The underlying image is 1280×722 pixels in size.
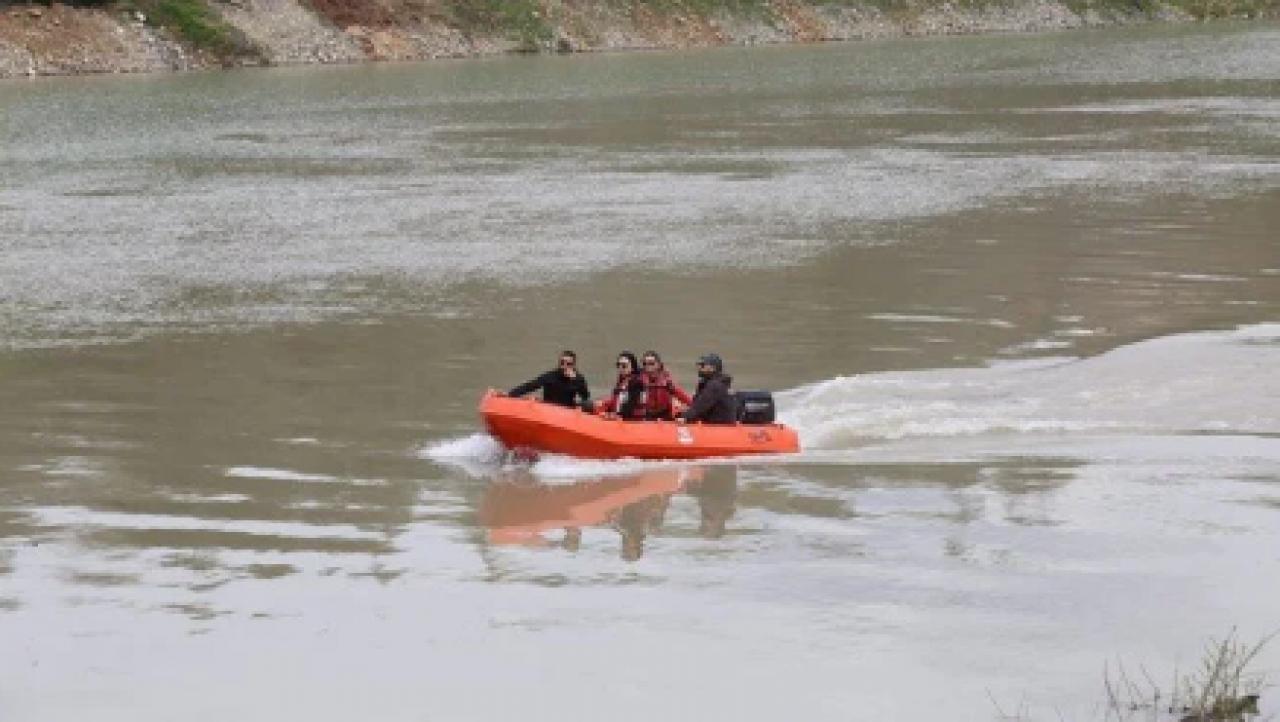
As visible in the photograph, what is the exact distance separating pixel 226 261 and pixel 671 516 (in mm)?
19756

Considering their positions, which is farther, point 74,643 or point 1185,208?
point 1185,208

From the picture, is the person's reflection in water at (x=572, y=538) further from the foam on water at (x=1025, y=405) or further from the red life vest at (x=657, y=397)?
the red life vest at (x=657, y=397)

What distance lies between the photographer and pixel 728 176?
49.4 meters

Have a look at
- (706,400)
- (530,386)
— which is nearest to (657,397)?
(706,400)

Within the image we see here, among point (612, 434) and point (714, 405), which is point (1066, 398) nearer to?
point (714, 405)

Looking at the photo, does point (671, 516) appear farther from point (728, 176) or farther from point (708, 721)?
point (728, 176)

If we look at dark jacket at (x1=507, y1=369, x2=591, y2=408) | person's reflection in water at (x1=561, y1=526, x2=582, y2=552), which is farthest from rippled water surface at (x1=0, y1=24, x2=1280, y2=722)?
dark jacket at (x1=507, y1=369, x2=591, y2=408)

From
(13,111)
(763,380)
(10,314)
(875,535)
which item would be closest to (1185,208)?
(763,380)

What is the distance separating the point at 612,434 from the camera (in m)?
21.0

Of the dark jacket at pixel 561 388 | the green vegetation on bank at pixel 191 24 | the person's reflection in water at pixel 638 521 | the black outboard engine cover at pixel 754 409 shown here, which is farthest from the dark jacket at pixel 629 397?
the green vegetation on bank at pixel 191 24

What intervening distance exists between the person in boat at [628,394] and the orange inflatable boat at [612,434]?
2.02ft

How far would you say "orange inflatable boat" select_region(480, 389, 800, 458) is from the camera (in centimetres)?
2066

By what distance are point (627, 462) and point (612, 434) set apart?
1.07ft

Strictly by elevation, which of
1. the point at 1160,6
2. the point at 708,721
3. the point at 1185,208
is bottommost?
the point at 708,721
